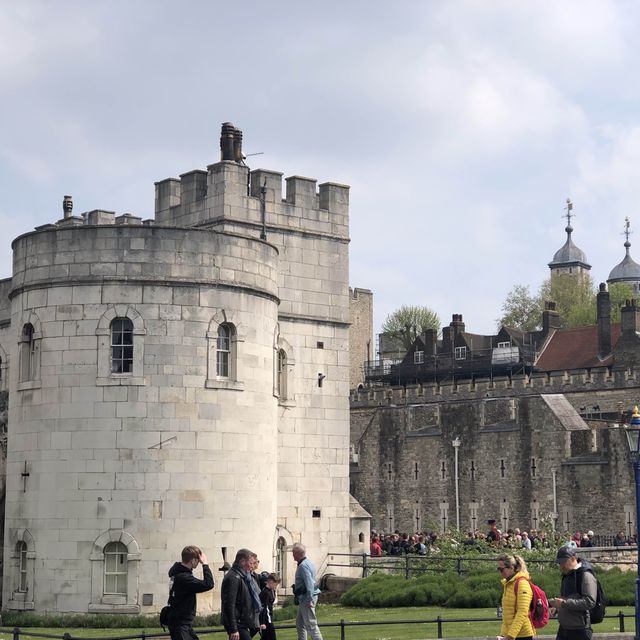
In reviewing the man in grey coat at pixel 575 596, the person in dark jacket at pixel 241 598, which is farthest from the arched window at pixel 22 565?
the man in grey coat at pixel 575 596

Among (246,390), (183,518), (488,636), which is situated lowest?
(488,636)

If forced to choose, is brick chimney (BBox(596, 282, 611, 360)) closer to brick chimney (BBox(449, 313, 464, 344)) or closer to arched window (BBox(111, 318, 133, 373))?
brick chimney (BBox(449, 313, 464, 344))

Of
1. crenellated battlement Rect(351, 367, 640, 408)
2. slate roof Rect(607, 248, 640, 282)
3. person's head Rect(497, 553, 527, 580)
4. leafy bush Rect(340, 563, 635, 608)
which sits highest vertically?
slate roof Rect(607, 248, 640, 282)

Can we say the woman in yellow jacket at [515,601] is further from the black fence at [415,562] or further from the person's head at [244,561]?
the black fence at [415,562]

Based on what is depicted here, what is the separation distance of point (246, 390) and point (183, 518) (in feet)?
9.68

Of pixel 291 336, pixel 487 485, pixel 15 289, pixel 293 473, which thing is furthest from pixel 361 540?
pixel 487 485

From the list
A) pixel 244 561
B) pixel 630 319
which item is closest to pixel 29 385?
pixel 244 561

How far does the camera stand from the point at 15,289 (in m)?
28.2

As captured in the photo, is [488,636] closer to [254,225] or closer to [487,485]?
[254,225]

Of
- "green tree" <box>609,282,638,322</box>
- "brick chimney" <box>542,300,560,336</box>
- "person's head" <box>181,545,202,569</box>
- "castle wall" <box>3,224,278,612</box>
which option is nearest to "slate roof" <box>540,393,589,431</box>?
"brick chimney" <box>542,300,560,336</box>

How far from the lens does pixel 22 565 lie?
2695cm

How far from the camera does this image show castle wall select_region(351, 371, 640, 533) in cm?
5406

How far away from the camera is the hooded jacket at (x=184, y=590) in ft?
49.4

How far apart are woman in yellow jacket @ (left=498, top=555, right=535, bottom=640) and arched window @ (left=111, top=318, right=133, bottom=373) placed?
45.1 ft
